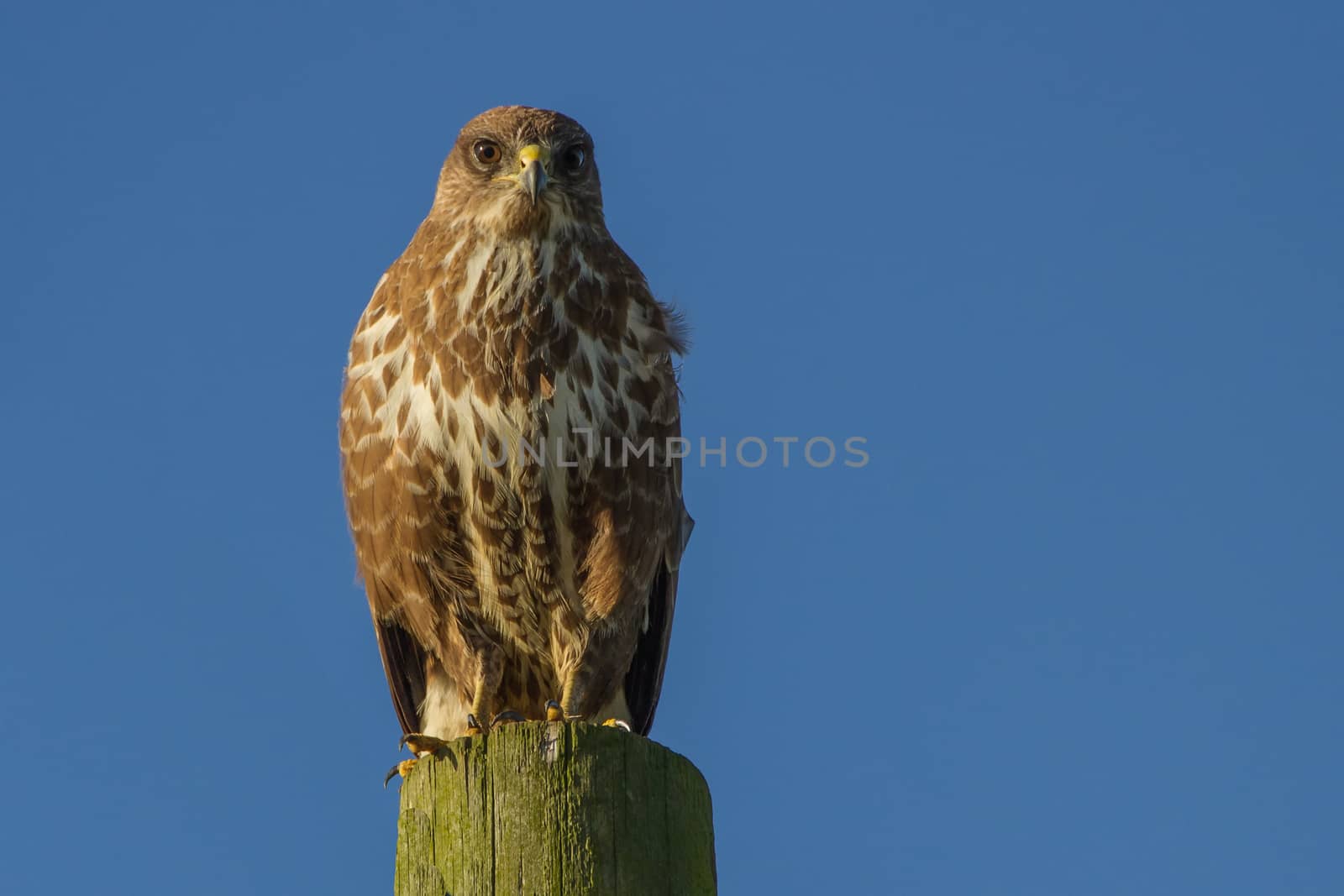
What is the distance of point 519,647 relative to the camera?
19.6 ft

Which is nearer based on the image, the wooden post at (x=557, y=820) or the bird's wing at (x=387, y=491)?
the wooden post at (x=557, y=820)

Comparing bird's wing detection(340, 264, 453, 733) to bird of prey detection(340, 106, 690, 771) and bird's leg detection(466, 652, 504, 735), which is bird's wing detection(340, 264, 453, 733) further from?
bird's leg detection(466, 652, 504, 735)

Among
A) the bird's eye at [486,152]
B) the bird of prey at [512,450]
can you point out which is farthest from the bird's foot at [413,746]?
the bird's eye at [486,152]

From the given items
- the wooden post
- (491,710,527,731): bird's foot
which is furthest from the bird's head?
the wooden post

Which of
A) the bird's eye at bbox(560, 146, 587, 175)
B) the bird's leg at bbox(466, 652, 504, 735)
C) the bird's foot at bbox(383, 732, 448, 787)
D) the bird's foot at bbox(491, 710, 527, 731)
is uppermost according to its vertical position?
the bird's eye at bbox(560, 146, 587, 175)

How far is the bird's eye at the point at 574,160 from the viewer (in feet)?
20.5

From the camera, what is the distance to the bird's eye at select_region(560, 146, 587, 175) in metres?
6.26

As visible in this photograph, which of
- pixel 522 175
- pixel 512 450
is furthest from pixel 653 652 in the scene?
pixel 522 175

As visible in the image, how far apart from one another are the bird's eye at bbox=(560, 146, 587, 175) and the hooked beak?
0.10 metres

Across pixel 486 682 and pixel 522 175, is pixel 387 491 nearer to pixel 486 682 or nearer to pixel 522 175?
pixel 486 682

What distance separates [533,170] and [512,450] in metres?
1.14

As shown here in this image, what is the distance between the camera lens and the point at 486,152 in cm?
631

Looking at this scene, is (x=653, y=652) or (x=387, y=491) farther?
(x=653, y=652)

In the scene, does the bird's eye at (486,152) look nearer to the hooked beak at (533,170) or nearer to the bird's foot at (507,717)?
the hooked beak at (533,170)
